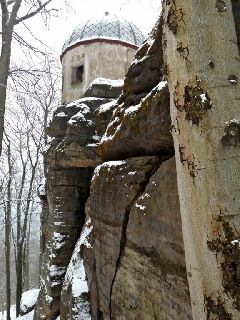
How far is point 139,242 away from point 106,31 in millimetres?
10753

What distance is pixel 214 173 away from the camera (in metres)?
1.35

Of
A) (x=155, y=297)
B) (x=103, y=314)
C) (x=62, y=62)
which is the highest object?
(x=62, y=62)

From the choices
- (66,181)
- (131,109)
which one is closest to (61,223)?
(66,181)

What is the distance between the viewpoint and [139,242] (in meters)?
3.54

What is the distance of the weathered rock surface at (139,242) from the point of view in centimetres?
288

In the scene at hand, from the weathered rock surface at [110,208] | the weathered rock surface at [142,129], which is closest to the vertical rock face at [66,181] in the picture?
the weathered rock surface at [110,208]

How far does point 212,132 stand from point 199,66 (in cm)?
31

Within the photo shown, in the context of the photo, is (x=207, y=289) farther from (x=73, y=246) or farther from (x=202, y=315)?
(x=73, y=246)

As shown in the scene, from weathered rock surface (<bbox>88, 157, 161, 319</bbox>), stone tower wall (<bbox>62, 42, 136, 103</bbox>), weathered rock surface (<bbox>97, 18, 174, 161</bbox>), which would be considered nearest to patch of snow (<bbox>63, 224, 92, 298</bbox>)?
weathered rock surface (<bbox>88, 157, 161, 319</bbox>)

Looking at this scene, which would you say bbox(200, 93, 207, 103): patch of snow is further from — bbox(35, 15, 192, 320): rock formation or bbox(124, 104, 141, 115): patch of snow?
bbox(124, 104, 141, 115): patch of snow

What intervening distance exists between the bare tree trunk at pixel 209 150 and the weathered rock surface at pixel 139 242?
1325 millimetres

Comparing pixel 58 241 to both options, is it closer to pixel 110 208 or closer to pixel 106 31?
pixel 110 208

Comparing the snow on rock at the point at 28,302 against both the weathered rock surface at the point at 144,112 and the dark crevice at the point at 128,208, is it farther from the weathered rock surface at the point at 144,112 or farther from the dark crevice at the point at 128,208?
the weathered rock surface at the point at 144,112

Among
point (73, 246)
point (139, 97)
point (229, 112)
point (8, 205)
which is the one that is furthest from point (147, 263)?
point (8, 205)
